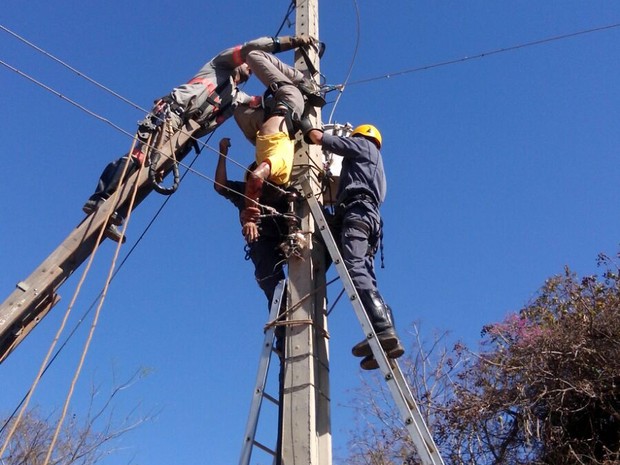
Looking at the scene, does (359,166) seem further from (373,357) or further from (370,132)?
(373,357)

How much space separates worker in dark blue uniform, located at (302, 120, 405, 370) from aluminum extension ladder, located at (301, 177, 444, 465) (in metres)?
0.08

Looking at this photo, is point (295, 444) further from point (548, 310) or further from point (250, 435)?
point (548, 310)

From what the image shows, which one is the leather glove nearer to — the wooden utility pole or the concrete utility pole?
the concrete utility pole

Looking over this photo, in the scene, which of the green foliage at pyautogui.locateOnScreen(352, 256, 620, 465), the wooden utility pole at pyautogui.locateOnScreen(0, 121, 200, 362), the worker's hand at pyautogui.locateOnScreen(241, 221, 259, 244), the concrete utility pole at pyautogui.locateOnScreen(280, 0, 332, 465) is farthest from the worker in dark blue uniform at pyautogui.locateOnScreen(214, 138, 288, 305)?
the green foliage at pyautogui.locateOnScreen(352, 256, 620, 465)

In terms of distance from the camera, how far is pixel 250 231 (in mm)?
4875

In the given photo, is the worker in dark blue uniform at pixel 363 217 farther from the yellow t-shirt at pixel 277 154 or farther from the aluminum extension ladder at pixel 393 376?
the yellow t-shirt at pixel 277 154

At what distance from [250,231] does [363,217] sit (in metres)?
0.77

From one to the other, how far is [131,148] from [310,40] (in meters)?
2.51

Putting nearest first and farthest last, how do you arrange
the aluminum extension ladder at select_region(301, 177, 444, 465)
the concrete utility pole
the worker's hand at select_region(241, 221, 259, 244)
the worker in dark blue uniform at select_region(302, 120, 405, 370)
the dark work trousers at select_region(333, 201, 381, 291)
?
the aluminum extension ladder at select_region(301, 177, 444, 465), the concrete utility pole, the worker in dark blue uniform at select_region(302, 120, 405, 370), the dark work trousers at select_region(333, 201, 381, 291), the worker's hand at select_region(241, 221, 259, 244)

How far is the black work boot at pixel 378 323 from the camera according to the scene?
4.21 m

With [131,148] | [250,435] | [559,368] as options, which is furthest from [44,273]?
[559,368]

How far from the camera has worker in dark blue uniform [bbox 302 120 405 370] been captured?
4289 millimetres

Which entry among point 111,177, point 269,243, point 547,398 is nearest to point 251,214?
point 269,243

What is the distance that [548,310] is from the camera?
34.1 feet
